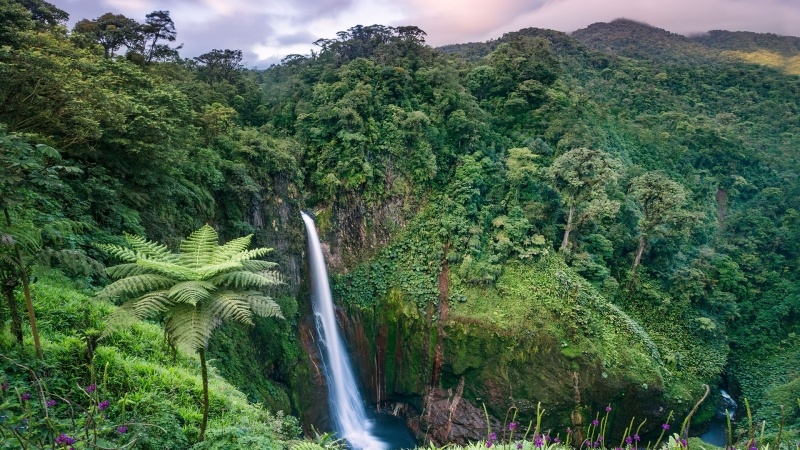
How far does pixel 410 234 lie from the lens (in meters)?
17.3

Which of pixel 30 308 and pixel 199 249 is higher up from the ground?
pixel 199 249

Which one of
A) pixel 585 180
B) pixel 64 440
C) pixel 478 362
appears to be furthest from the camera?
pixel 585 180

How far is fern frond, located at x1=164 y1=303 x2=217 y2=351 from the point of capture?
3064mm

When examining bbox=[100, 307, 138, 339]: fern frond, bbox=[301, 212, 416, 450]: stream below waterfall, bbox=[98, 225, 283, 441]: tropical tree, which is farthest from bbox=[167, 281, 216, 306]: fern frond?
bbox=[301, 212, 416, 450]: stream below waterfall

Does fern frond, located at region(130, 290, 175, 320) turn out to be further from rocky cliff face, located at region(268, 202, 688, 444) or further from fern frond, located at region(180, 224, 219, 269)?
rocky cliff face, located at region(268, 202, 688, 444)

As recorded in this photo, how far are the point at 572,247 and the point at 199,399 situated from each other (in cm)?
1526

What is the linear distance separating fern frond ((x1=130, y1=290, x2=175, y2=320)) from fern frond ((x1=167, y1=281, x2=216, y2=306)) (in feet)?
0.27

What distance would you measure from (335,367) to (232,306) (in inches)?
487

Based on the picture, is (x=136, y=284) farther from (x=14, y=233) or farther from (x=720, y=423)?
(x=720, y=423)

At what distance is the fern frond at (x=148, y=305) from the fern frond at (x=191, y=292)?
81mm

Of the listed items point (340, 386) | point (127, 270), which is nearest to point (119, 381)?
point (127, 270)

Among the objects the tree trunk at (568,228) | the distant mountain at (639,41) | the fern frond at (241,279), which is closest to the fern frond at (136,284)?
the fern frond at (241,279)

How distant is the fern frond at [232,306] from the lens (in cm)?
311

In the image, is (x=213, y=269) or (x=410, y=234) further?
(x=410, y=234)
